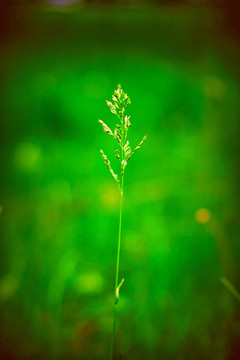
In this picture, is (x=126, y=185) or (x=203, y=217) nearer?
(x=203, y=217)

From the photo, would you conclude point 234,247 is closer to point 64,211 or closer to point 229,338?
point 229,338

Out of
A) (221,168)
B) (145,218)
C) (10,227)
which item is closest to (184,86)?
(221,168)

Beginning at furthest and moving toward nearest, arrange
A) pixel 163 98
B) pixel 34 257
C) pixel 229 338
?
1. pixel 163 98
2. pixel 34 257
3. pixel 229 338

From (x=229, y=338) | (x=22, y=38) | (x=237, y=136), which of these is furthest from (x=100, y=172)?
(x=22, y=38)

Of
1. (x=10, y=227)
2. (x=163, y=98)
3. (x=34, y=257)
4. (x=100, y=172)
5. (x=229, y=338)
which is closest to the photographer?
(x=229, y=338)

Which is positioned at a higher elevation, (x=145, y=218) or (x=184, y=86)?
(x=184, y=86)

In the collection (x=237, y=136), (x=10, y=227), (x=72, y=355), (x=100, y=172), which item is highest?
(x=237, y=136)

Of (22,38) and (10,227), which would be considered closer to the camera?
(10,227)
